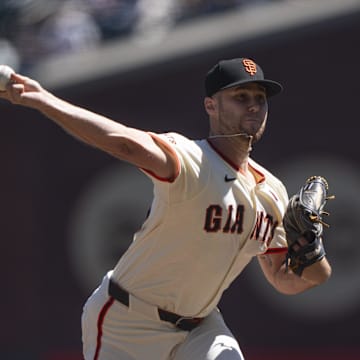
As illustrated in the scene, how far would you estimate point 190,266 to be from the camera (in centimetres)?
596

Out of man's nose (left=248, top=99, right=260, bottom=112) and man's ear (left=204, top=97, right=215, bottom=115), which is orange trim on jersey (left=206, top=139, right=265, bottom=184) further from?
man's nose (left=248, top=99, right=260, bottom=112)

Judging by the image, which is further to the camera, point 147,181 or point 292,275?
point 147,181

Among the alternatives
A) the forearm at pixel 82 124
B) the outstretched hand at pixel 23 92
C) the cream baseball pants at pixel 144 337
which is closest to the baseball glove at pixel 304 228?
the cream baseball pants at pixel 144 337

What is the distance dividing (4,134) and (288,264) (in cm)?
714

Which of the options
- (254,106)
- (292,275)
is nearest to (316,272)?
(292,275)

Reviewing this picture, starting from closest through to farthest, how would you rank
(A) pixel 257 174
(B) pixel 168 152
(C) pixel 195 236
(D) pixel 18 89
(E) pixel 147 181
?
1. (D) pixel 18 89
2. (B) pixel 168 152
3. (C) pixel 195 236
4. (A) pixel 257 174
5. (E) pixel 147 181

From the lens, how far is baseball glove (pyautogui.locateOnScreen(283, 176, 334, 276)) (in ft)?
19.8

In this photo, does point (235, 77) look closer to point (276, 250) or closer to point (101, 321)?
point (276, 250)

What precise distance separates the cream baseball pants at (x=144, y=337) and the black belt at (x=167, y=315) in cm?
2

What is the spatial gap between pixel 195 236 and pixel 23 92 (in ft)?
3.93

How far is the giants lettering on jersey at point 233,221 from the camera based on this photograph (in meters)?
5.88

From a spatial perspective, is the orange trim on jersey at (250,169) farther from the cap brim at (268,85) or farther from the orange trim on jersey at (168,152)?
the orange trim on jersey at (168,152)

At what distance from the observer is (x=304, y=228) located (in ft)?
19.9

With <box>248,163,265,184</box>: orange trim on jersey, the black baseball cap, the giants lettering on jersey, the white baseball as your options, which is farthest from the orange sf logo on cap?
the white baseball
